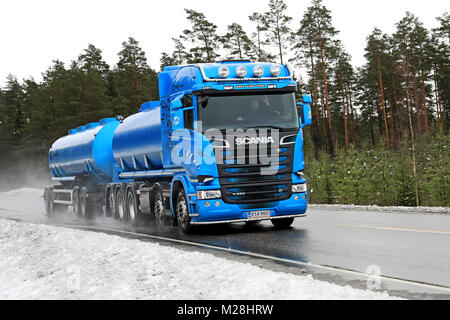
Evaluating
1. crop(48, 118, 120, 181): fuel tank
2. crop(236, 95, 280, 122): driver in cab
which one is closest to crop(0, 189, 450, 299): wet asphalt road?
crop(236, 95, 280, 122): driver in cab

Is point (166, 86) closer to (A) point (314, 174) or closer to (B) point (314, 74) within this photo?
(A) point (314, 174)

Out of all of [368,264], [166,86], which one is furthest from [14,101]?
[368,264]

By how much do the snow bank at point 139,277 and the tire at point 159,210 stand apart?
3741 mm

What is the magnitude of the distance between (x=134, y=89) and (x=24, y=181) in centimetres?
2272

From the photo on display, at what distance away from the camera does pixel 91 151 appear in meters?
21.8

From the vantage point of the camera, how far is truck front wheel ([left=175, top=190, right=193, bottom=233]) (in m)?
13.6

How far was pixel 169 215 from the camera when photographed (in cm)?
1495

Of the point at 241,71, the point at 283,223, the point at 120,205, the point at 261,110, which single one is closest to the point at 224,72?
the point at 241,71

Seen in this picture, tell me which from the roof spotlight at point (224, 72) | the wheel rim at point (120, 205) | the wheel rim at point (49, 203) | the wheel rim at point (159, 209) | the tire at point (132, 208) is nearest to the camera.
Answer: the roof spotlight at point (224, 72)

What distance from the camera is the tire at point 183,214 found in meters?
13.6

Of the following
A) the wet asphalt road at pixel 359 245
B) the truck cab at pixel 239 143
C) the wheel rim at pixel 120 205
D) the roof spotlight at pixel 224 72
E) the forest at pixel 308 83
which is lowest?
the wet asphalt road at pixel 359 245

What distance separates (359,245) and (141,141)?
840 centimetres

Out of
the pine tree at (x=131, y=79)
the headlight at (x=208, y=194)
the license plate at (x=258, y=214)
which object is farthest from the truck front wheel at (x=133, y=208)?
the pine tree at (x=131, y=79)

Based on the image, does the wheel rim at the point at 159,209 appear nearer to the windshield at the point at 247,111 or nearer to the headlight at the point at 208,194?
the headlight at the point at 208,194
